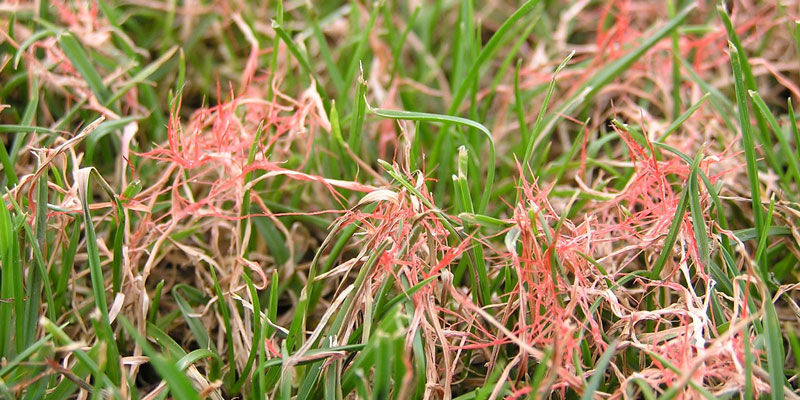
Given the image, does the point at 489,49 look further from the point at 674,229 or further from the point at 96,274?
the point at 96,274

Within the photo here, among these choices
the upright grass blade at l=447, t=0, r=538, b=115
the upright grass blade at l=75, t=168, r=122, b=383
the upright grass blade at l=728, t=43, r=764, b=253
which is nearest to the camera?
the upright grass blade at l=75, t=168, r=122, b=383

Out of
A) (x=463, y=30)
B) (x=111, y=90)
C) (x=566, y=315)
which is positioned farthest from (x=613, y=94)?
(x=111, y=90)

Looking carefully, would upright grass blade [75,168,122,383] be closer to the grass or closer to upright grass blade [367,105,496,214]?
the grass

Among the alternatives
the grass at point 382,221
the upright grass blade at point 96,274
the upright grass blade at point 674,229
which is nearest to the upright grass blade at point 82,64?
the grass at point 382,221

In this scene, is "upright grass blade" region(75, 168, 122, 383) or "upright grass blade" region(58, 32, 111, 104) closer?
"upright grass blade" region(75, 168, 122, 383)

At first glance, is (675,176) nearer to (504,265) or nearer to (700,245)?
(700,245)

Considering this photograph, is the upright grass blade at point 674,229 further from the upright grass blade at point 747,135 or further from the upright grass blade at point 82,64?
the upright grass blade at point 82,64

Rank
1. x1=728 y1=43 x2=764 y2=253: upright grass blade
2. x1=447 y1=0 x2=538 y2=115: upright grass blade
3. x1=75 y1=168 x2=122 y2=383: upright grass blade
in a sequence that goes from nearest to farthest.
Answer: x1=75 y1=168 x2=122 y2=383: upright grass blade
x1=728 y1=43 x2=764 y2=253: upright grass blade
x1=447 y1=0 x2=538 y2=115: upright grass blade

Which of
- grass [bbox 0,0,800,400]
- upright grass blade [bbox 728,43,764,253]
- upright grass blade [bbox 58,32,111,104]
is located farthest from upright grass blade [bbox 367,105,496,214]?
upright grass blade [bbox 58,32,111,104]
